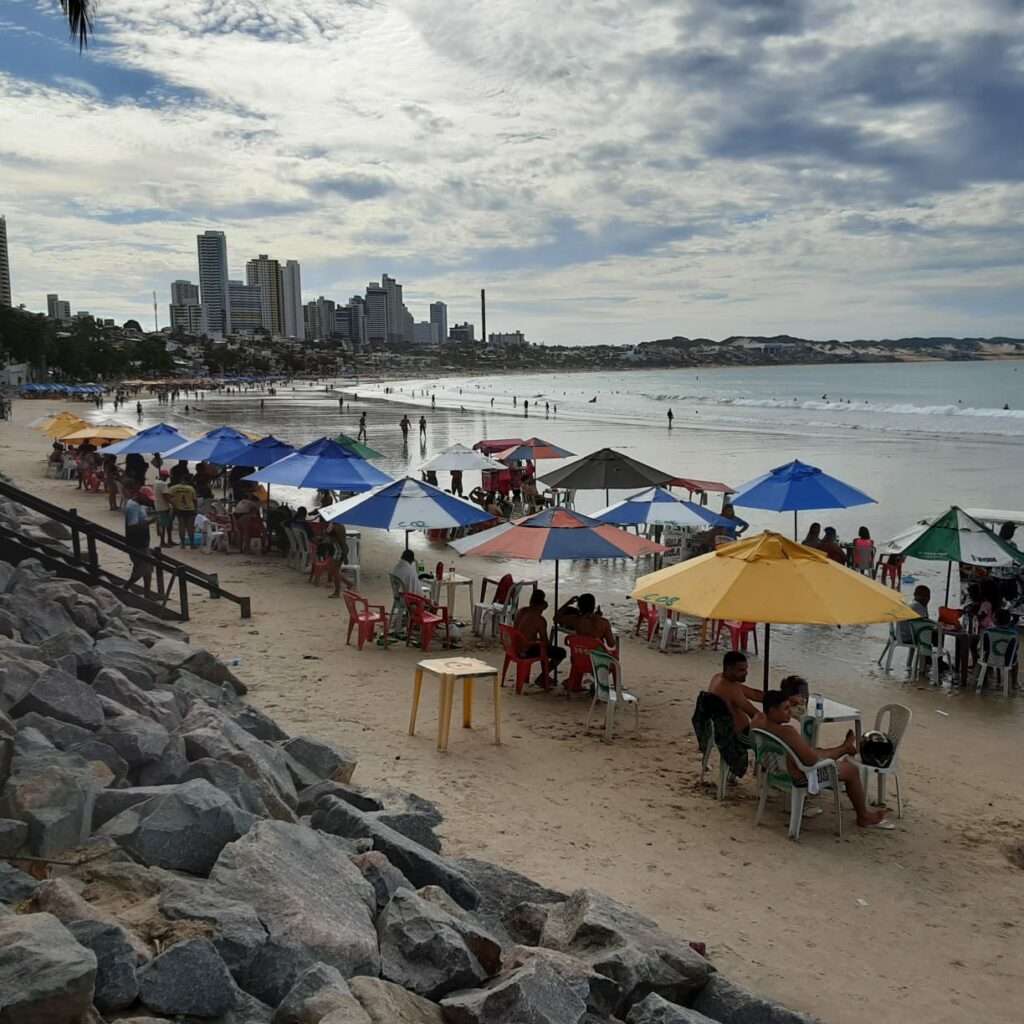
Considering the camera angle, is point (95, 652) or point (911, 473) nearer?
point (95, 652)

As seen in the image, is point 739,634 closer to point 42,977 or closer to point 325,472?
point 325,472

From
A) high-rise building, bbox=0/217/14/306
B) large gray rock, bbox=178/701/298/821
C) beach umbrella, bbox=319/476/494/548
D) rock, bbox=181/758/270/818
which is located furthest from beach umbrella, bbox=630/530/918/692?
high-rise building, bbox=0/217/14/306

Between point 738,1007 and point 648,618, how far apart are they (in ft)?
27.4

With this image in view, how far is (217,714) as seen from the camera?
6512 millimetres

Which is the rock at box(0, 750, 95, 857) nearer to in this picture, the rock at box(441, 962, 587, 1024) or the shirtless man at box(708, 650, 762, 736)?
the rock at box(441, 962, 587, 1024)

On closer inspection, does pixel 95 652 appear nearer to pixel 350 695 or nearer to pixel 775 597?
pixel 350 695

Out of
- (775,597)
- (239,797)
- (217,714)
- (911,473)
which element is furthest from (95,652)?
(911,473)

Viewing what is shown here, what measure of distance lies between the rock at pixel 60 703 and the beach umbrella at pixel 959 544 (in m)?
9.19

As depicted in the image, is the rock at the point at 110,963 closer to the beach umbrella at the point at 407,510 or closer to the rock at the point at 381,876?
the rock at the point at 381,876

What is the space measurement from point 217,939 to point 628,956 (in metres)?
1.82

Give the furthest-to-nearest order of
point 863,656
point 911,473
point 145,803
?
point 911,473 → point 863,656 → point 145,803

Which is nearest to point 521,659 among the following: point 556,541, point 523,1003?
point 556,541

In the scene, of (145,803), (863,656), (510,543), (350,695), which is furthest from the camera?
(863,656)

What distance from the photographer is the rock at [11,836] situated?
416 cm
